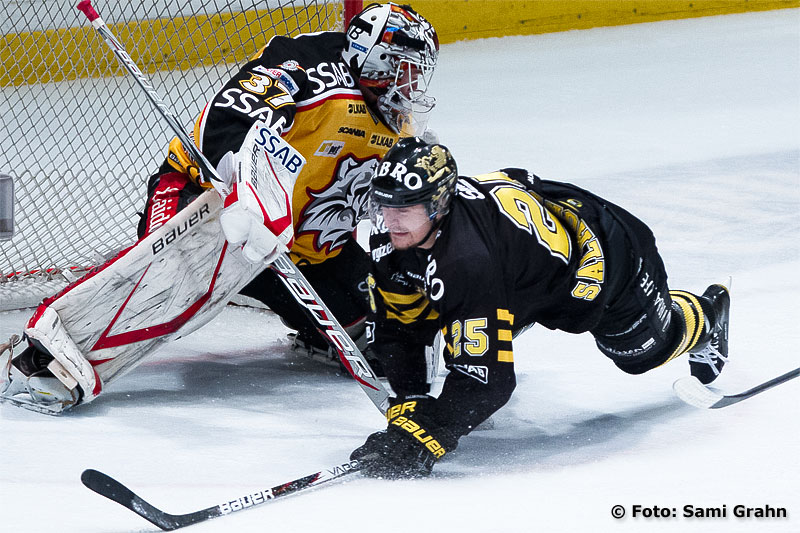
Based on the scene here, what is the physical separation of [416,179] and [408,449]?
0.50 meters

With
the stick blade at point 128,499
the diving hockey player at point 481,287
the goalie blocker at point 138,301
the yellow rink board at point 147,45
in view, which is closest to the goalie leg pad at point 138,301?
the goalie blocker at point 138,301

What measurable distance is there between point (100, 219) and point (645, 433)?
2.14 meters

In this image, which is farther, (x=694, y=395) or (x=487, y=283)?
(x=694, y=395)

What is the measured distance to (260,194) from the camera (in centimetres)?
221

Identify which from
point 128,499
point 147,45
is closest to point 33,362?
point 128,499

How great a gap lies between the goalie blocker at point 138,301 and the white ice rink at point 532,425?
9 centimetres

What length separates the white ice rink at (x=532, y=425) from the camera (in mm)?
1912

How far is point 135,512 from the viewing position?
72.3 inches

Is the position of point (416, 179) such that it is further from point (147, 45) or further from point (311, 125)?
point (147, 45)

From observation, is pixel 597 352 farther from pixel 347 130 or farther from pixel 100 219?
pixel 100 219

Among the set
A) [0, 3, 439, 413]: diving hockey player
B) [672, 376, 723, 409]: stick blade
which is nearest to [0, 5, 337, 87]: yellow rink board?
[0, 3, 439, 413]: diving hockey player

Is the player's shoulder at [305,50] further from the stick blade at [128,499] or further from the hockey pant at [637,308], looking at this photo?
the stick blade at [128,499]

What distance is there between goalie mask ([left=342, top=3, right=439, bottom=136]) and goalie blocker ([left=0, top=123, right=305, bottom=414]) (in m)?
0.35

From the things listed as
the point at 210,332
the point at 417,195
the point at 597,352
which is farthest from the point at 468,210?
the point at 210,332
